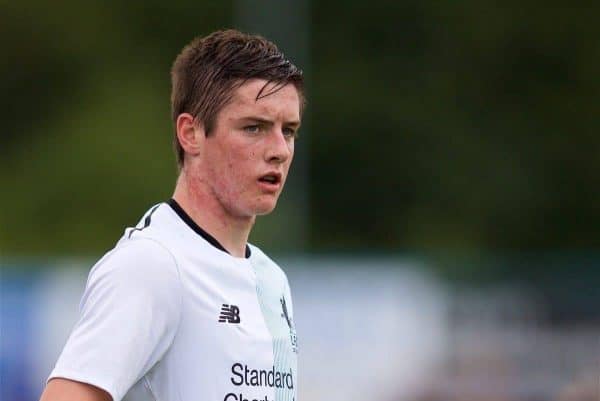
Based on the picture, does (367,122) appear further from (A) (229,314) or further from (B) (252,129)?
(A) (229,314)

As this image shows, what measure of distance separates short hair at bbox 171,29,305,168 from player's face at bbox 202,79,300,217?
0.07ft

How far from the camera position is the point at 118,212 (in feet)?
71.7

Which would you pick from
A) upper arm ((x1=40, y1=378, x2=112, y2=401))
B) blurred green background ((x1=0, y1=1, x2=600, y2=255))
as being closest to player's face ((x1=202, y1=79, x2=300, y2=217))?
upper arm ((x1=40, y1=378, x2=112, y2=401))

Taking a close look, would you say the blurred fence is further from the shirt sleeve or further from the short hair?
the shirt sleeve

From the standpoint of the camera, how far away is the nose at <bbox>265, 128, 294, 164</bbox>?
3938mm

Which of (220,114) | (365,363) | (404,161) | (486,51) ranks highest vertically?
(486,51)

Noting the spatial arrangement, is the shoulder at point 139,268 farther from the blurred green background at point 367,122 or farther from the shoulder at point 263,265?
the blurred green background at point 367,122

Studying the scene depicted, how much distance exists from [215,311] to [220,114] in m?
0.51

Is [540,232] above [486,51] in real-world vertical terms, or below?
below

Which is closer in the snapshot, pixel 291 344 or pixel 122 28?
pixel 291 344

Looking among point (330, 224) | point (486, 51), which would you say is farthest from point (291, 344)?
point (486, 51)

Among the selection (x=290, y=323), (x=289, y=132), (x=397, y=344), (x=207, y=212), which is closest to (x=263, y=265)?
(x=290, y=323)

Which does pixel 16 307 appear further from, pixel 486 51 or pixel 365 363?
pixel 486 51

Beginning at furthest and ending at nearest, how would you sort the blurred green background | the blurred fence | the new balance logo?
the blurred green background < the blurred fence < the new balance logo
